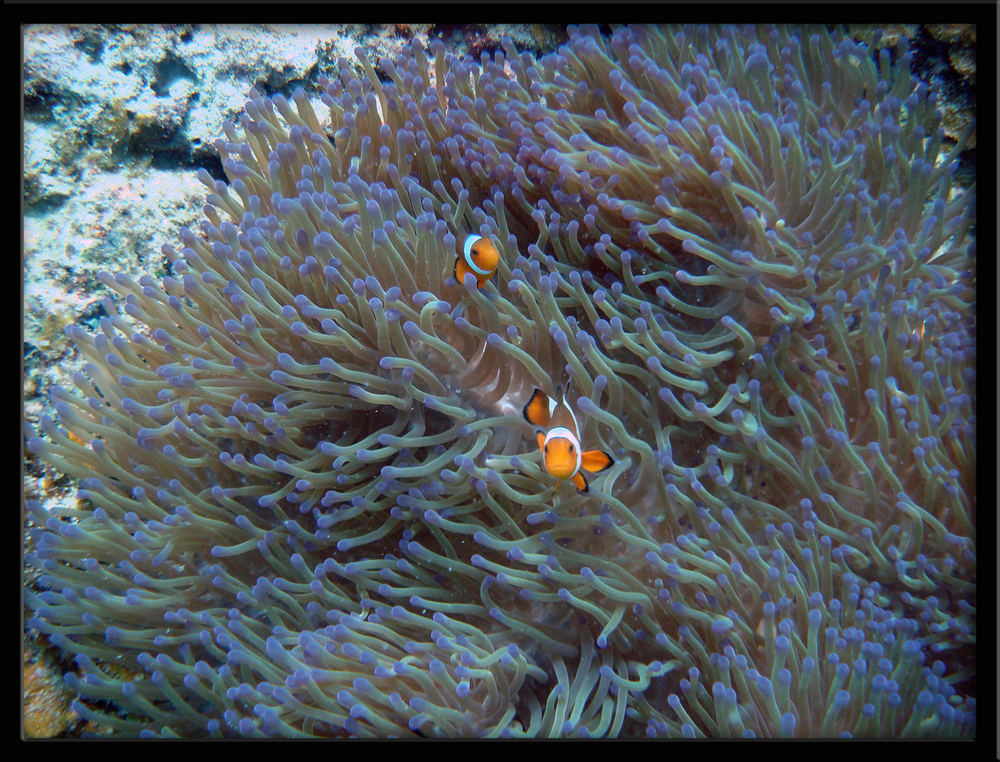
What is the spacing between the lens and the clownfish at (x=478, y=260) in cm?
129

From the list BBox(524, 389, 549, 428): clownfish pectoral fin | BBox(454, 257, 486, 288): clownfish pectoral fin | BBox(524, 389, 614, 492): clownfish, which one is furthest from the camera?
BBox(454, 257, 486, 288): clownfish pectoral fin

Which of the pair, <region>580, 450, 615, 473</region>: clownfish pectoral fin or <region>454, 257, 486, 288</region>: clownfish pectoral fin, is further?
<region>454, 257, 486, 288</region>: clownfish pectoral fin

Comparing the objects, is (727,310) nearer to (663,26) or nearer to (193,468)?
(663,26)

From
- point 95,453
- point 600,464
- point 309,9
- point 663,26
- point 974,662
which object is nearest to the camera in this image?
point 600,464

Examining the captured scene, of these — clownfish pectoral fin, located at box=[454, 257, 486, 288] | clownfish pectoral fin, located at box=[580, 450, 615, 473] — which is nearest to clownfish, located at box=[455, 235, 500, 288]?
clownfish pectoral fin, located at box=[454, 257, 486, 288]

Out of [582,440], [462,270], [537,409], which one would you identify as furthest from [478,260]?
[582,440]

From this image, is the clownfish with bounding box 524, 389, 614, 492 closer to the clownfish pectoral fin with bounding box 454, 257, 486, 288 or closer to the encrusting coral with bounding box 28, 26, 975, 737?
the encrusting coral with bounding box 28, 26, 975, 737

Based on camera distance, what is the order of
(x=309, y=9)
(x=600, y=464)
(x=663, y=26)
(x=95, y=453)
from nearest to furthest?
(x=600, y=464), (x=309, y=9), (x=95, y=453), (x=663, y=26)

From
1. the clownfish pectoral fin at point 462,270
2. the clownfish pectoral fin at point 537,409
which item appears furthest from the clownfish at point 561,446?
the clownfish pectoral fin at point 462,270

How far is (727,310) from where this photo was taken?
57.3 inches

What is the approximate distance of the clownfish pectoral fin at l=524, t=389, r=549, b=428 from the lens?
47.1 inches

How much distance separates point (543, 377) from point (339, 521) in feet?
1.90

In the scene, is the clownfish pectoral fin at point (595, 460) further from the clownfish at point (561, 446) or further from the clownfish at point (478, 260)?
the clownfish at point (478, 260)
